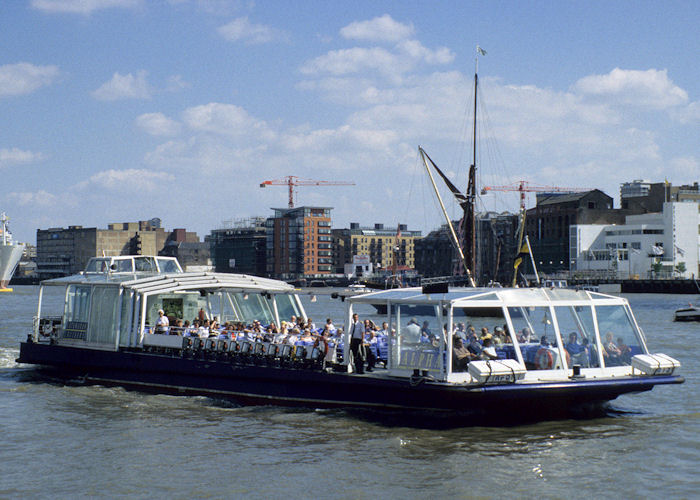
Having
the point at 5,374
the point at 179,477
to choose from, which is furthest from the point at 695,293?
the point at 179,477

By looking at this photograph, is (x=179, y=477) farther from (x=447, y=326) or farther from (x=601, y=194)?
(x=601, y=194)

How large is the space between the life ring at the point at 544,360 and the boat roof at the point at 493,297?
3.74ft

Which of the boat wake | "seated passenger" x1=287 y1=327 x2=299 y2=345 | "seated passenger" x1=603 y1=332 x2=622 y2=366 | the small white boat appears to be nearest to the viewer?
"seated passenger" x1=603 y1=332 x2=622 y2=366

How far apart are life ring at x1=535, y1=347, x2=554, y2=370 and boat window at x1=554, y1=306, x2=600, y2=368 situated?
484 millimetres

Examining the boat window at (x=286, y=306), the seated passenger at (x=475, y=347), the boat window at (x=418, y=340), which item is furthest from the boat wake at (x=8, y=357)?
the seated passenger at (x=475, y=347)

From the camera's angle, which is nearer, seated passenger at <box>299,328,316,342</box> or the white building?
seated passenger at <box>299,328,316,342</box>

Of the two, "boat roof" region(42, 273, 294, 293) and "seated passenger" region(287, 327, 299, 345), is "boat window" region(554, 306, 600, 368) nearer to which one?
"seated passenger" region(287, 327, 299, 345)

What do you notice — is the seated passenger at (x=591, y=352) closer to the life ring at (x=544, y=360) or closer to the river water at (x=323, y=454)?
the life ring at (x=544, y=360)

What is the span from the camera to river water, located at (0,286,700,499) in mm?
15570

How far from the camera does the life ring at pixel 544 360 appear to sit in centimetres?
1923

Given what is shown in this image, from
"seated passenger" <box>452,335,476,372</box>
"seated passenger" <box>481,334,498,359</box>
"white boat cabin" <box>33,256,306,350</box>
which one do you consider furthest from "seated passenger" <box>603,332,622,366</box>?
"white boat cabin" <box>33,256,306,350</box>

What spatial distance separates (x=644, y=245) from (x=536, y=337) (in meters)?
146

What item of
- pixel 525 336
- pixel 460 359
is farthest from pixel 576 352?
pixel 460 359

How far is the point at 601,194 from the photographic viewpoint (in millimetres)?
178250
